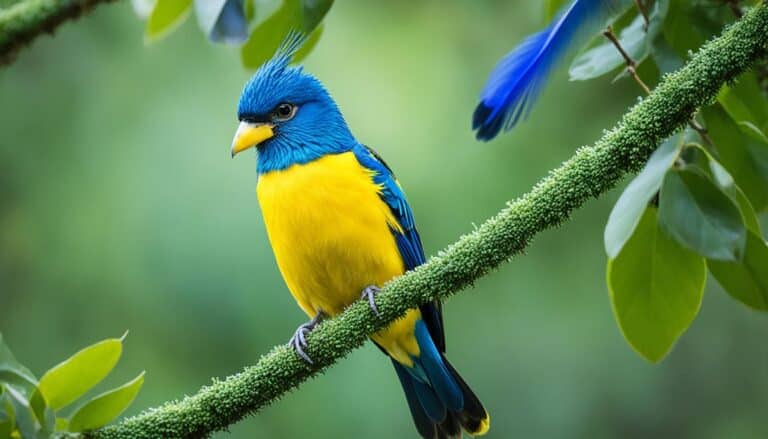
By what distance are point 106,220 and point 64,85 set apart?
828mm

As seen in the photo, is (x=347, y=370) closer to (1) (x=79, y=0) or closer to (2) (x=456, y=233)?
(2) (x=456, y=233)

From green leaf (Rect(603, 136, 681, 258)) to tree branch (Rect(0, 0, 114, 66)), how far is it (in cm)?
173

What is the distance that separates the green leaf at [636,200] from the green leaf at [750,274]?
263mm

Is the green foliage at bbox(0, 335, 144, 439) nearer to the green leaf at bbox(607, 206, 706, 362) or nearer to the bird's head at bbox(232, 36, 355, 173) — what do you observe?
the green leaf at bbox(607, 206, 706, 362)

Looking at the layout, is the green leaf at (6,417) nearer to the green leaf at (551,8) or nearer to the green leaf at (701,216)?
the green leaf at (701,216)

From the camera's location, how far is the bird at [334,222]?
2820 millimetres

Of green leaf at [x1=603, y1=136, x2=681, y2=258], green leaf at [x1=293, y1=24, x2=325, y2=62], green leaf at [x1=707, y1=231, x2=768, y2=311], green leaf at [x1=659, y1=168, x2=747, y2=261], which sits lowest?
green leaf at [x1=707, y1=231, x2=768, y2=311]

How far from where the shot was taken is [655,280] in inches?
77.0

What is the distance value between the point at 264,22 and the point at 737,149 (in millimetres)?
1157

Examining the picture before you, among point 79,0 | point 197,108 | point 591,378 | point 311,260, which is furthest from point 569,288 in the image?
point 79,0

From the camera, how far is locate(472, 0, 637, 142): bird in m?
2.22

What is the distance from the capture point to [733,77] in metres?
1.86

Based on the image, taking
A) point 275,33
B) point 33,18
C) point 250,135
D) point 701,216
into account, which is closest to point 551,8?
point 275,33

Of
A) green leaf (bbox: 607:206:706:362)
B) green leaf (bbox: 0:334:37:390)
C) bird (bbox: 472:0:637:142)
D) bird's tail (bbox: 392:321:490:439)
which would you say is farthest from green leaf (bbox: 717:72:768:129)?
green leaf (bbox: 0:334:37:390)
